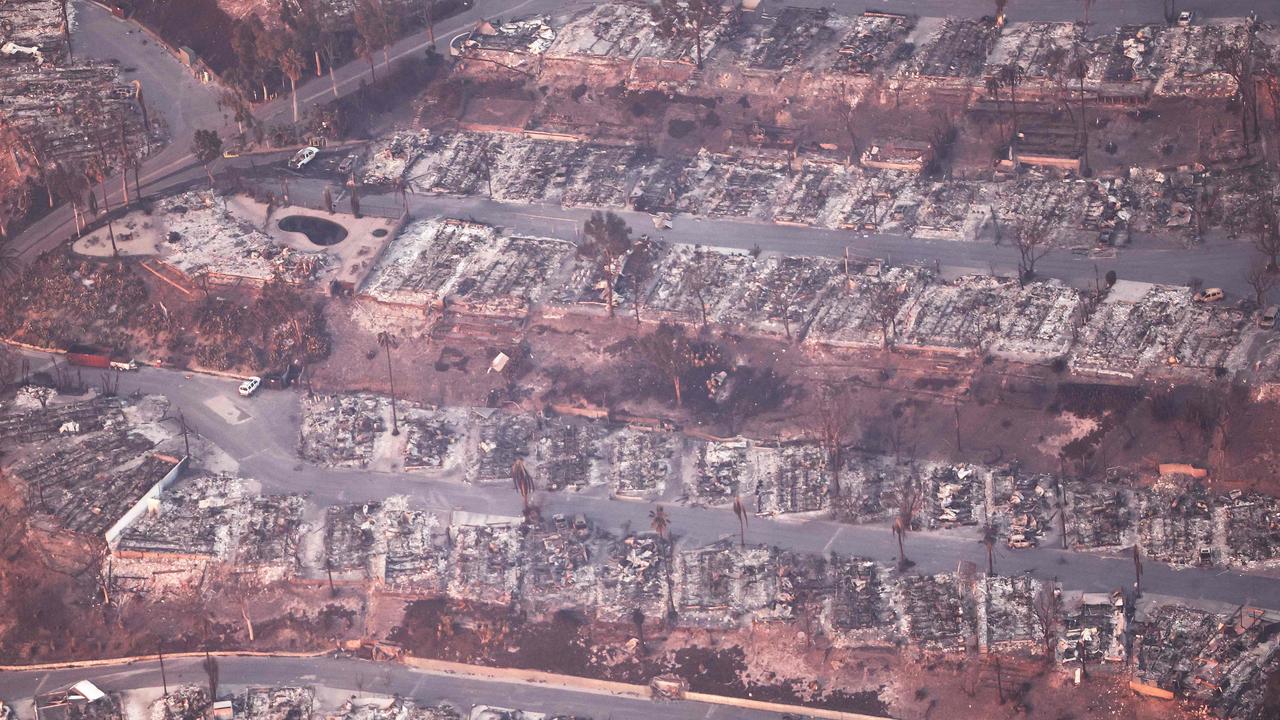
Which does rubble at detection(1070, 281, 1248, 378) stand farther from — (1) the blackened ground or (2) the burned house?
(2) the burned house

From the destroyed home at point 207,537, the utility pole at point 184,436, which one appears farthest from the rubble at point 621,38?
the destroyed home at point 207,537

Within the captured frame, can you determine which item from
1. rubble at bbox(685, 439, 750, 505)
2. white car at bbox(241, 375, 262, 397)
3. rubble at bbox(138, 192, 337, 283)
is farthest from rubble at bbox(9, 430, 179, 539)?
rubble at bbox(685, 439, 750, 505)

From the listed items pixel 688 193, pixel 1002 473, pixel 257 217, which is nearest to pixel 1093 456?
pixel 1002 473

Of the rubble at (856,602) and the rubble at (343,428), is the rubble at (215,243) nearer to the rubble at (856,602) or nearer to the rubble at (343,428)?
the rubble at (343,428)

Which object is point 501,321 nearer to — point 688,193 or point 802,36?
point 688,193

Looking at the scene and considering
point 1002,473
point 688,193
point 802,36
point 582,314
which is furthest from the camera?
point 802,36

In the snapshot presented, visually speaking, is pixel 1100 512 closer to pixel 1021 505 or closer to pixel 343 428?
pixel 1021 505

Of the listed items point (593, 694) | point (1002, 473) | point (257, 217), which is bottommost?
point (593, 694)
